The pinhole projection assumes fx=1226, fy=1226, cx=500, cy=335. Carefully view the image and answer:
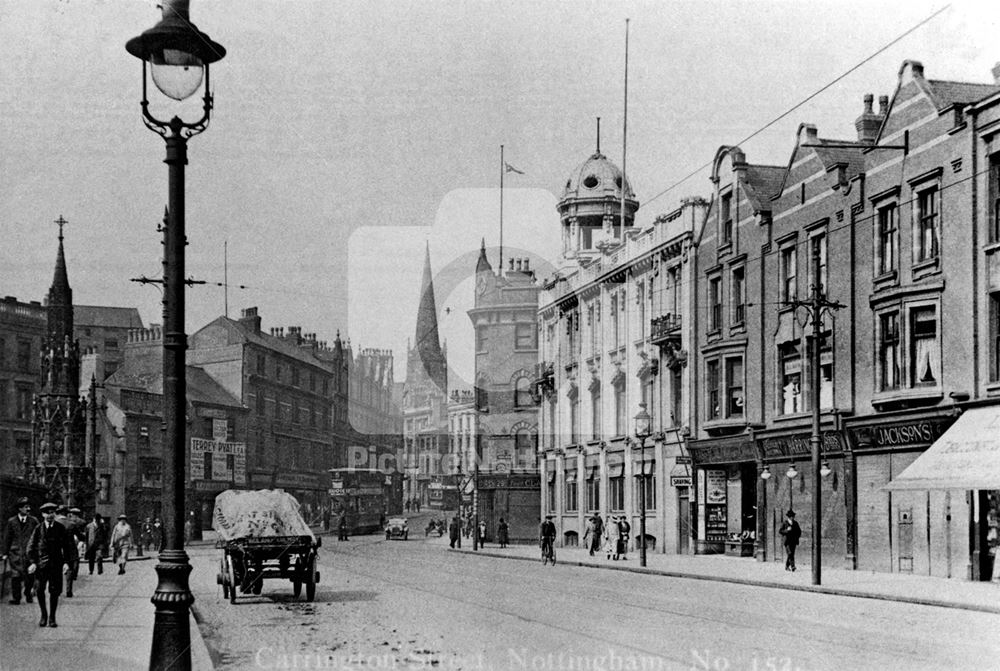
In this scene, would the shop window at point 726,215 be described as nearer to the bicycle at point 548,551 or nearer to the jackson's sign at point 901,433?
the jackson's sign at point 901,433

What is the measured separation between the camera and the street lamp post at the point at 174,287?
1000 centimetres

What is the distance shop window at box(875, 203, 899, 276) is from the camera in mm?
28859

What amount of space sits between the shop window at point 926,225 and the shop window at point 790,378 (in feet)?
20.2

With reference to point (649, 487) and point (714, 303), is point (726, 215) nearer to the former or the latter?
point (714, 303)

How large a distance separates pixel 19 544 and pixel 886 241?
68.1ft

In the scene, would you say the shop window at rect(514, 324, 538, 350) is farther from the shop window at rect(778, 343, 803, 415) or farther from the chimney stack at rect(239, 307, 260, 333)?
the shop window at rect(778, 343, 803, 415)

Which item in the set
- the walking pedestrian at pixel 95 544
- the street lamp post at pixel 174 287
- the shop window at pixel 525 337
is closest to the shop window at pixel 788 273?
the walking pedestrian at pixel 95 544

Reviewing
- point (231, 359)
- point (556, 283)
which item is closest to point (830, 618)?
point (556, 283)

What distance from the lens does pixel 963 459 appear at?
81.8ft

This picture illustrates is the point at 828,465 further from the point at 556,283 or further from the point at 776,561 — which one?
the point at 556,283

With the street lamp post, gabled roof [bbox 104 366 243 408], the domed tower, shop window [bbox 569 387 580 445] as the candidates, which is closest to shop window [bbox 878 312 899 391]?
the street lamp post

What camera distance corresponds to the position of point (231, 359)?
258ft

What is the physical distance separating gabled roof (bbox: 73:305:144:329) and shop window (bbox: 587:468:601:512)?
183 feet

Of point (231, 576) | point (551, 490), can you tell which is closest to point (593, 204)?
point (551, 490)
